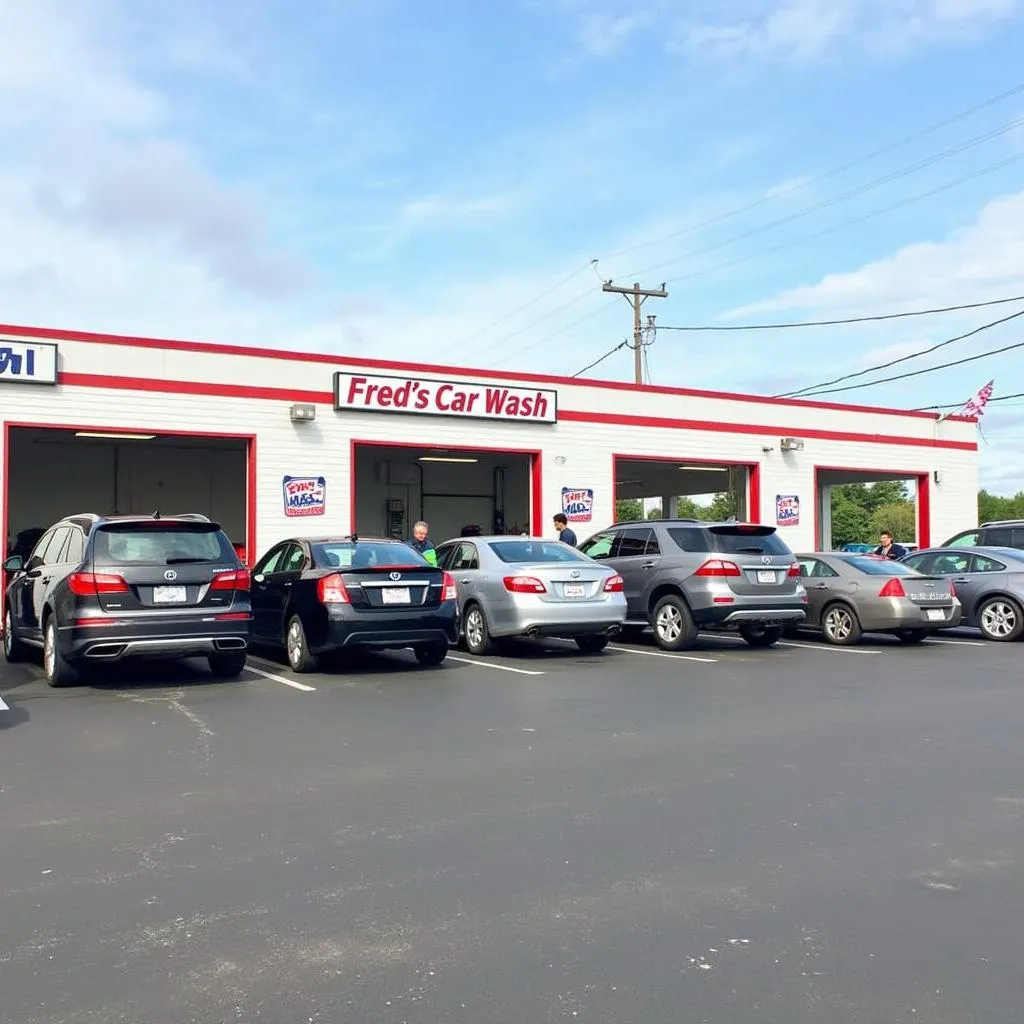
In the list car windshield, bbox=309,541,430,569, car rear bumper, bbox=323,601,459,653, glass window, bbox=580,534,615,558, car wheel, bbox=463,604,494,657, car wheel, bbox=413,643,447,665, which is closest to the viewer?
car rear bumper, bbox=323,601,459,653

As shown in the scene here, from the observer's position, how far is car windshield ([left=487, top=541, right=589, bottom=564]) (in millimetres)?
13195

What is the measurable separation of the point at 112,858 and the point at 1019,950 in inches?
152

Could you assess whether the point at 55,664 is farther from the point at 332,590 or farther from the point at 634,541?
the point at 634,541

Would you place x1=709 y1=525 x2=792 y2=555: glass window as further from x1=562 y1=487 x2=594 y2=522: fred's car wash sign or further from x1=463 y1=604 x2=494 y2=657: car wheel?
x1=562 y1=487 x2=594 y2=522: fred's car wash sign

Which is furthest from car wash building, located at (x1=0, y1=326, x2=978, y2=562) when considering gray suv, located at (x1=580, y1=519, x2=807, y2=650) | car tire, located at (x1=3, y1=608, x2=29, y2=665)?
gray suv, located at (x1=580, y1=519, x2=807, y2=650)

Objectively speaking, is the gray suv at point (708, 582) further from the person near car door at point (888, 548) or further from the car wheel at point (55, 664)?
the car wheel at point (55, 664)

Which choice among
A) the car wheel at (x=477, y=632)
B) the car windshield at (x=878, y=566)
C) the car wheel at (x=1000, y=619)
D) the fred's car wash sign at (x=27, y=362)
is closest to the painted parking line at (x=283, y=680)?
the car wheel at (x=477, y=632)

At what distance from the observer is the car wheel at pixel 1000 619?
15.4 meters

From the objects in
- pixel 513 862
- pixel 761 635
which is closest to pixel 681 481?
pixel 761 635

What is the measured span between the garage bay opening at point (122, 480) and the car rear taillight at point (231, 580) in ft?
46.3

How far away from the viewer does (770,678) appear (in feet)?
36.2

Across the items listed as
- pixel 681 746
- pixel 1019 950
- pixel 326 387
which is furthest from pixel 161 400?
pixel 1019 950

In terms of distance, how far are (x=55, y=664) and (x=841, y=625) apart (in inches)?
398

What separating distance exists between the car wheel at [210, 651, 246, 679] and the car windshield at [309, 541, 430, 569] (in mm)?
1393
